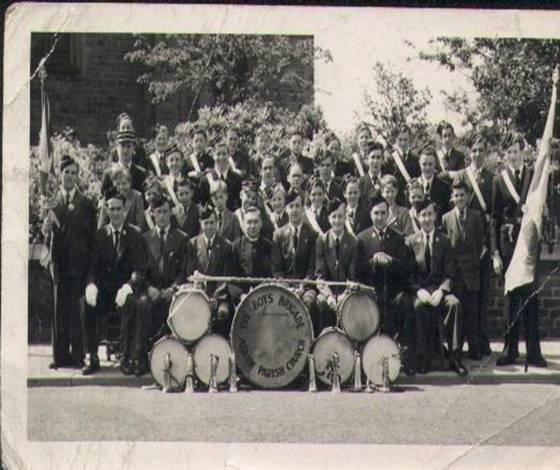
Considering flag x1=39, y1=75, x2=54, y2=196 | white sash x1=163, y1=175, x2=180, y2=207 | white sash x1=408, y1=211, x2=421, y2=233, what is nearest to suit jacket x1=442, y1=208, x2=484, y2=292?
white sash x1=408, y1=211, x2=421, y2=233

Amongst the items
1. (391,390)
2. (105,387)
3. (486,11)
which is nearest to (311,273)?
(391,390)

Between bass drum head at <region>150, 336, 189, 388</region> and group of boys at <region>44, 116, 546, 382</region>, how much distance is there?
67mm

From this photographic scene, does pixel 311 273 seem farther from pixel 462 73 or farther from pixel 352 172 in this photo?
pixel 462 73

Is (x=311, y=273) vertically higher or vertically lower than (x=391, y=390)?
higher

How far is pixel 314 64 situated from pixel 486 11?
95cm

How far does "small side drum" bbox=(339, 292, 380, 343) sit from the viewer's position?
648cm

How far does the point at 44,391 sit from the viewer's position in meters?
6.50

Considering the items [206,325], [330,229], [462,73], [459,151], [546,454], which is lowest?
[546,454]

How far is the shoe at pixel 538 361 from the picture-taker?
6.58m

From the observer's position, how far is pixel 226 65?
6.57m

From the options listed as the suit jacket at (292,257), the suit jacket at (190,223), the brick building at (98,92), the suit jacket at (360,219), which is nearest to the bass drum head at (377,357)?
the suit jacket at (292,257)

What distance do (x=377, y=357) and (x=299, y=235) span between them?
2.52 feet

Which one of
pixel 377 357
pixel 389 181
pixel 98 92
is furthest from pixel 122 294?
pixel 389 181

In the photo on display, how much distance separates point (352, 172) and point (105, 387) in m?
1.75
